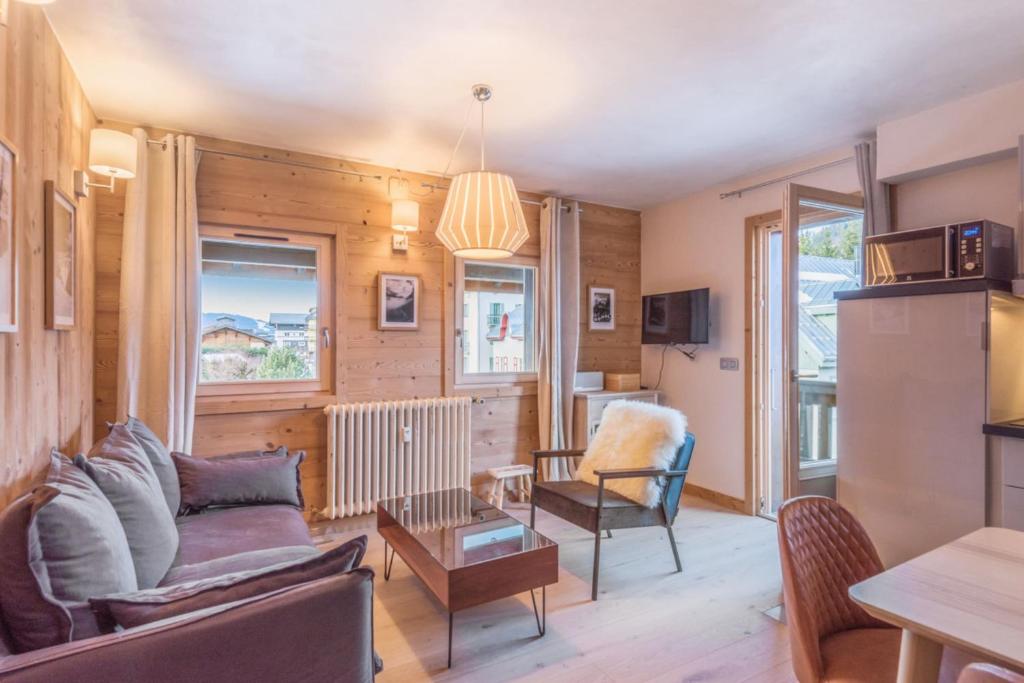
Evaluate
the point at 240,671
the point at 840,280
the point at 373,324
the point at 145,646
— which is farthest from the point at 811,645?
the point at 373,324

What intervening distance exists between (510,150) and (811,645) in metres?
3.03

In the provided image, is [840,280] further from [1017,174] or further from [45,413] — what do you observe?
[45,413]

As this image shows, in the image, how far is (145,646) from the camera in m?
0.99

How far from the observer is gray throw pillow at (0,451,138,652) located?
108cm

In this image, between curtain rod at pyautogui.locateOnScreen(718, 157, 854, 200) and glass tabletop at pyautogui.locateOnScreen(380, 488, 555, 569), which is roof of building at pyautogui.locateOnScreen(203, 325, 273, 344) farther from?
curtain rod at pyautogui.locateOnScreen(718, 157, 854, 200)

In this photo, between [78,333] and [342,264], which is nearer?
[78,333]

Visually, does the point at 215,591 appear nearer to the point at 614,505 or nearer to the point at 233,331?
the point at 614,505

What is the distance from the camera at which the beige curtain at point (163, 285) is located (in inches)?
114

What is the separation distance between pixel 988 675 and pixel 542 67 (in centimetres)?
245

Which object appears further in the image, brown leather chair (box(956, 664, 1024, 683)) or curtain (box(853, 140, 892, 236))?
curtain (box(853, 140, 892, 236))

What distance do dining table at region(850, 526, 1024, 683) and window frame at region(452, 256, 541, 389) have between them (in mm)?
3138

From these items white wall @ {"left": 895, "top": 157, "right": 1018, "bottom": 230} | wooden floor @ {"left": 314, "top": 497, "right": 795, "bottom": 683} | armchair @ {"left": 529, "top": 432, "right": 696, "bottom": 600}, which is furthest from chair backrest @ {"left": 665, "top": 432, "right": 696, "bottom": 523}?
white wall @ {"left": 895, "top": 157, "right": 1018, "bottom": 230}

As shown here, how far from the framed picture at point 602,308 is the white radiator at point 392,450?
4.80 ft

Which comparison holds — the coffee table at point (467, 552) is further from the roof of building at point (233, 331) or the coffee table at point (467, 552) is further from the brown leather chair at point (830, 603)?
the roof of building at point (233, 331)
